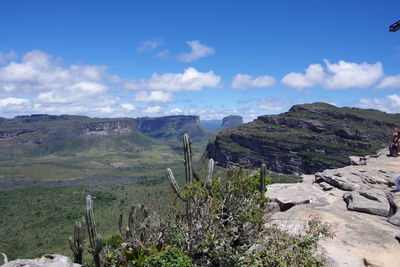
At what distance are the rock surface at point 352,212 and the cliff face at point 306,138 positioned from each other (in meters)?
69.0

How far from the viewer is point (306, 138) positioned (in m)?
114

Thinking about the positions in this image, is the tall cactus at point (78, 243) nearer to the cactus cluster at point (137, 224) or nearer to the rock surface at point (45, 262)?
the rock surface at point (45, 262)

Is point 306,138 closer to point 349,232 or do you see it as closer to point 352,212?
point 352,212

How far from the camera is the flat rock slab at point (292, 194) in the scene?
653 inches

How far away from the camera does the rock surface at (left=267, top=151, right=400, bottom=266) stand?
1099 cm

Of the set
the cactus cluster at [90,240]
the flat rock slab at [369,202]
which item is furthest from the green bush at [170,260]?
the flat rock slab at [369,202]

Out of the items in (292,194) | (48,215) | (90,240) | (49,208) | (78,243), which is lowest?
(48,215)

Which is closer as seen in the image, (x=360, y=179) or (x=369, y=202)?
(x=369, y=202)

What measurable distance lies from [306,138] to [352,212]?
104m

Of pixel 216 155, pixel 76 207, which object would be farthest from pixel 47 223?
pixel 216 155

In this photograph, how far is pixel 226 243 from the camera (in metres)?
12.2

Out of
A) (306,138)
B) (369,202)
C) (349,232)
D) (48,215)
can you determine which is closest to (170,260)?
(349,232)

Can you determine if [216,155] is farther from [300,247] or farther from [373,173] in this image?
[300,247]

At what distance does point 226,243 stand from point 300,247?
3.36 meters
